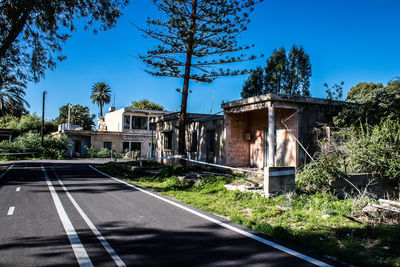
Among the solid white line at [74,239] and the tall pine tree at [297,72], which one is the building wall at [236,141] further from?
the tall pine tree at [297,72]

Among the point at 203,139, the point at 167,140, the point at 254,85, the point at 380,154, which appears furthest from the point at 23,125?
the point at 380,154

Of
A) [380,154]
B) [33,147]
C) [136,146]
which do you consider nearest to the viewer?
[380,154]

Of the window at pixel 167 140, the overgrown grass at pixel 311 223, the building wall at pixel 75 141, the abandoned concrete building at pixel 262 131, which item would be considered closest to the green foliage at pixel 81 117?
the building wall at pixel 75 141

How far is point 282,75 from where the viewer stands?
36.0 meters

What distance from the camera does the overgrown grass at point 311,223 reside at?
4.59 m

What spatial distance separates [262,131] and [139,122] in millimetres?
28373

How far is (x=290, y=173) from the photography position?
8.98 metres

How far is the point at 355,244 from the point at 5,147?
36.1 meters

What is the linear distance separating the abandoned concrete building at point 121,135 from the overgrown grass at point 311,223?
3028 centimetres

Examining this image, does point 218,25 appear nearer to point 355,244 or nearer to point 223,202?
point 223,202

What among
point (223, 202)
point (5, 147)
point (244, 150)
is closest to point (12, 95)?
point (5, 147)

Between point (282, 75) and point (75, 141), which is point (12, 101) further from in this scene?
point (282, 75)

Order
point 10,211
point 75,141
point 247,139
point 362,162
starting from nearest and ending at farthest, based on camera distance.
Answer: point 10,211
point 362,162
point 247,139
point 75,141

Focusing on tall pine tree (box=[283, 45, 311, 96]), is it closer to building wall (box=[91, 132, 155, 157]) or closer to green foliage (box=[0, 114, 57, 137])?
building wall (box=[91, 132, 155, 157])
